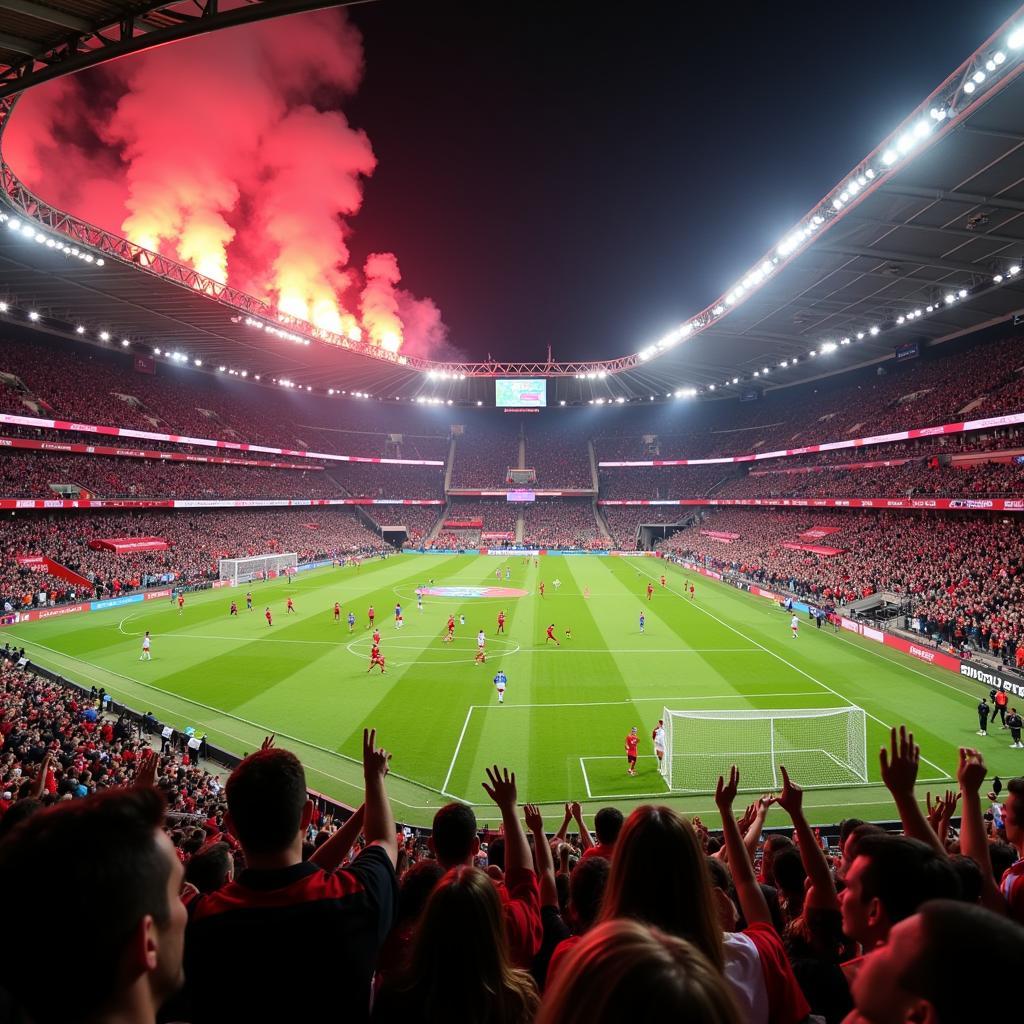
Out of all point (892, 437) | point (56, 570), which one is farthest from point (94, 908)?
point (892, 437)

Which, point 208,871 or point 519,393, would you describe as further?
point 519,393

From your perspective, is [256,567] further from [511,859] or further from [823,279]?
[511,859]

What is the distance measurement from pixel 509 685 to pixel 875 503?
32.7m

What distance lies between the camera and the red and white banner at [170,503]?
39625 mm

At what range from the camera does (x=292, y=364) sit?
211ft

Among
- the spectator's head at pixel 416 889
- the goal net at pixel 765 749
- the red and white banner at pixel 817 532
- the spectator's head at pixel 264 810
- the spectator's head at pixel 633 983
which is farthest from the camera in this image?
the red and white banner at pixel 817 532

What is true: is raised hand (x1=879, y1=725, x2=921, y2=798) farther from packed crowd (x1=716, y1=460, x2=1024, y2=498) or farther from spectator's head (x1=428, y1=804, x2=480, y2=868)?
packed crowd (x1=716, y1=460, x2=1024, y2=498)

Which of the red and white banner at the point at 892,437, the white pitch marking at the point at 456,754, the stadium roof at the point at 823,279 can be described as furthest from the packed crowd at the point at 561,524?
the white pitch marking at the point at 456,754

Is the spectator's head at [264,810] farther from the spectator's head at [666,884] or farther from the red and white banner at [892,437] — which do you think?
the red and white banner at [892,437]

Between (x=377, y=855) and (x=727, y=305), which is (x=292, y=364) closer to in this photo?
(x=727, y=305)

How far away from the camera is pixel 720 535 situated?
66375 mm

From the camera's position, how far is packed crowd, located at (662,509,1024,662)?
2691cm

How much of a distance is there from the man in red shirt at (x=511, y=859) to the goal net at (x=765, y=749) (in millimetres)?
13316

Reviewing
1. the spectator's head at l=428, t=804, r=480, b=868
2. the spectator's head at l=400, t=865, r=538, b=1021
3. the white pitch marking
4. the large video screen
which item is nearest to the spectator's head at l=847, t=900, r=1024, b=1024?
the spectator's head at l=400, t=865, r=538, b=1021
